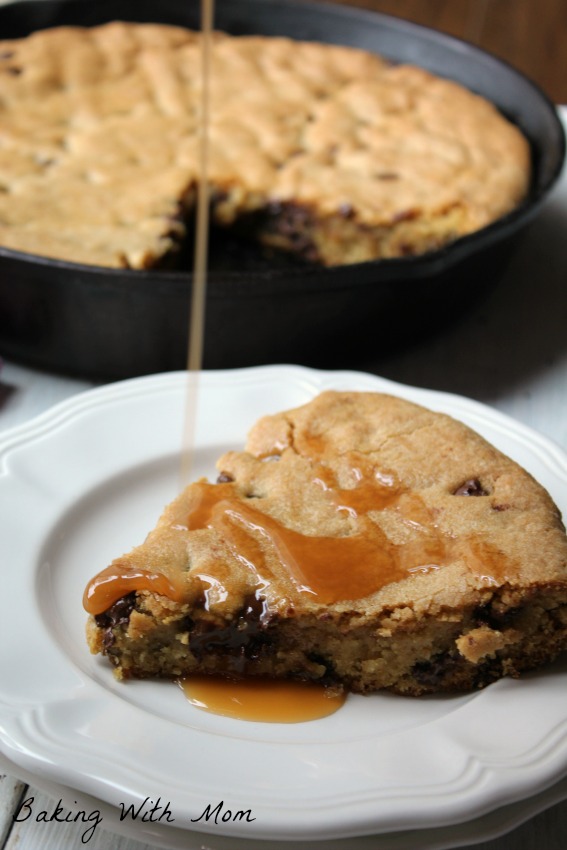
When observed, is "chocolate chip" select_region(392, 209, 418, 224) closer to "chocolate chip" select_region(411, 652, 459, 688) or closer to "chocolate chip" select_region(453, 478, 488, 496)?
"chocolate chip" select_region(453, 478, 488, 496)

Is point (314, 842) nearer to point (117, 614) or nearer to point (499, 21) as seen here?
point (117, 614)

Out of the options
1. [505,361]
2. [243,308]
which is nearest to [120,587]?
[243,308]

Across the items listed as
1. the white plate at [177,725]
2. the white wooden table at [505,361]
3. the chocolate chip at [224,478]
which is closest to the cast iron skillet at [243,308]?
the white wooden table at [505,361]

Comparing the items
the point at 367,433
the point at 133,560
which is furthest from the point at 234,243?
the point at 133,560

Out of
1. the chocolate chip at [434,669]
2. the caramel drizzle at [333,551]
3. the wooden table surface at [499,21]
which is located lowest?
the wooden table surface at [499,21]

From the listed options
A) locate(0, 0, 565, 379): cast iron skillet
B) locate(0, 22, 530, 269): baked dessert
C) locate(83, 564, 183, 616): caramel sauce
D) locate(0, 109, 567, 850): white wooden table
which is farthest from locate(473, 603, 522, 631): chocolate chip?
locate(0, 22, 530, 269): baked dessert

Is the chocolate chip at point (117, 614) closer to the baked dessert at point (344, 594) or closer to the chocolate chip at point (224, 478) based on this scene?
the baked dessert at point (344, 594)
